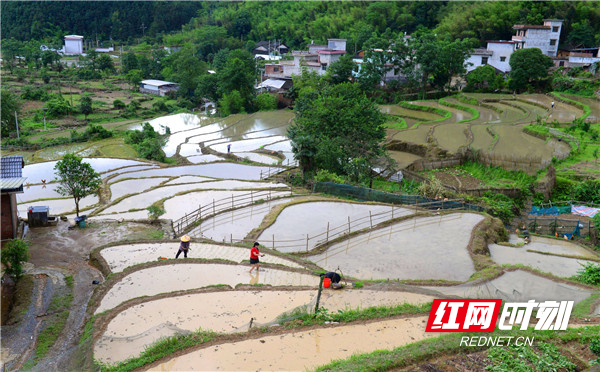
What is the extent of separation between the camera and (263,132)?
41.7 meters

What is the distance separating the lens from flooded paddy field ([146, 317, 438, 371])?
8.60 meters

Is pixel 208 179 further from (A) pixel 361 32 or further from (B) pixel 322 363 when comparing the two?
(A) pixel 361 32

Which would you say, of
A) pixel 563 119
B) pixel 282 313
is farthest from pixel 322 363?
pixel 563 119

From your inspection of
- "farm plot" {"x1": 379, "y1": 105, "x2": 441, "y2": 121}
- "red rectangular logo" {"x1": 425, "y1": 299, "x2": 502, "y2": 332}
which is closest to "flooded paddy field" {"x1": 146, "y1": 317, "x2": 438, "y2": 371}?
"red rectangular logo" {"x1": 425, "y1": 299, "x2": 502, "y2": 332}

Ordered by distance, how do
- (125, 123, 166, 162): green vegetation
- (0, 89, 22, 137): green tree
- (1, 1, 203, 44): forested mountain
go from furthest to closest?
1. (1, 1, 203, 44): forested mountain
2. (0, 89, 22, 137): green tree
3. (125, 123, 166, 162): green vegetation

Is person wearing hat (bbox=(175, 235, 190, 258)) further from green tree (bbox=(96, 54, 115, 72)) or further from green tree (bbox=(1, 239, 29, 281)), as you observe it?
green tree (bbox=(96, 54, 115, 72))

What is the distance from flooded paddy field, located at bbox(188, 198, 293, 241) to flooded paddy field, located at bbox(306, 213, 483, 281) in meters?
3.56

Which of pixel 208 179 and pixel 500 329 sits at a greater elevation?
pixel 500 329

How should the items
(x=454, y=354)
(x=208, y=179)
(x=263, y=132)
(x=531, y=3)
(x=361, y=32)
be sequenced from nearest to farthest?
1. (x=454, y=354)
2. (x=208, y=179)
3. (x=263, y=132)
4. (x=531, y=3)
5. (x=361, y=32)

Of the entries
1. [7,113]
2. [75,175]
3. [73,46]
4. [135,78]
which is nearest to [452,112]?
[75,175]

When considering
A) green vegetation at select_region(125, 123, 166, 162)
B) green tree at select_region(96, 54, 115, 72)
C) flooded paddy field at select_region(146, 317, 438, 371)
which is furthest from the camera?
green tree at select_region(96, 54, 115, 72)

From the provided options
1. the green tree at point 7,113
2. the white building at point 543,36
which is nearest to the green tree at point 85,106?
the green tree at point 7,113

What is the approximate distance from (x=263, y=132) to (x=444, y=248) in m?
28.2

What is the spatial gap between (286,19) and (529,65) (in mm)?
51714
